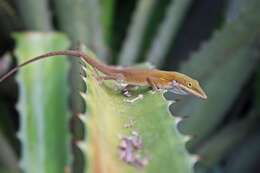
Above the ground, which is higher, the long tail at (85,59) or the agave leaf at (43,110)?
the long tail at (85,59)

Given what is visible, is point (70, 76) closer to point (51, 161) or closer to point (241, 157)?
→ point (51, 161)

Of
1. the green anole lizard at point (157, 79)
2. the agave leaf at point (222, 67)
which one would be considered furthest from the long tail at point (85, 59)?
the agave leaf at point (222, 67)

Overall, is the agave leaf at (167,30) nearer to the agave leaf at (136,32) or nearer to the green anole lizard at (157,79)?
the agave leaf at (136,32)

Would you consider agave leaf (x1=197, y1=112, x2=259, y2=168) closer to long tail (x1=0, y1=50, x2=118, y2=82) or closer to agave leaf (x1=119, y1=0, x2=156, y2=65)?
agave leaf (x1=119, y1=0, x2=156, y2=65)

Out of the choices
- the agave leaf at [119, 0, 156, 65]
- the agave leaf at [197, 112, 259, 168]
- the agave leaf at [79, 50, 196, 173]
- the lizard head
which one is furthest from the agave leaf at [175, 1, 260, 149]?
the agave leaf at [79, 50, 196, 173]

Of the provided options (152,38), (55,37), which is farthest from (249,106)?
(55,37)

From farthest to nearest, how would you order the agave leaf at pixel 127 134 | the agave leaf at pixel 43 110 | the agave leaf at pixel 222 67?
the agave leaf at pixel 222 67
the agave leaf at pixel 43 110
the agave leaf at pixel 127 134
